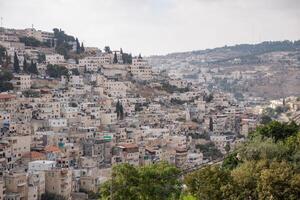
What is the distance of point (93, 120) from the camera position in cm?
3866

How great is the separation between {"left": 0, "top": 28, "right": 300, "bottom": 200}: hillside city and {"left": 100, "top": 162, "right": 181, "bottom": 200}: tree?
0.07 metres

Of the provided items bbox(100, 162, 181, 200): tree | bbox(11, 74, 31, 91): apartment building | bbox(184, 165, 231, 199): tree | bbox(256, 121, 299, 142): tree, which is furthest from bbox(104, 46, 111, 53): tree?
bbox(184, 165, 231, 199): tree

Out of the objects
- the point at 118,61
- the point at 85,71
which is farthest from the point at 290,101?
the point at 85,71

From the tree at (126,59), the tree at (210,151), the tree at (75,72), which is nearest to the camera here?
the tree at (210,151)

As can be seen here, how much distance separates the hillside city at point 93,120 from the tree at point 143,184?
0.22 ft

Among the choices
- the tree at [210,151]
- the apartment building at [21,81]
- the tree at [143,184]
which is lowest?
the tree at [210,151]

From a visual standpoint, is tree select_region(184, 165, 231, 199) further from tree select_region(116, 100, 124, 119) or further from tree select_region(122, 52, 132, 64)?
tree select_region(122, 52, 132, 64)

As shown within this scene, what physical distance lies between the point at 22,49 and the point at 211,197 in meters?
39.0

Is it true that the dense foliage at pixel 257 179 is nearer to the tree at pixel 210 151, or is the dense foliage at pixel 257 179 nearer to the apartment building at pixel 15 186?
the apartment building at pixel 15 186

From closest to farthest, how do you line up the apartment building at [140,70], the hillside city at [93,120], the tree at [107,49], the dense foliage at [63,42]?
the hillside city at [93,120] < the dense foliage at [63,42] < the apartment building at [140,70] < the tree at [107,49]

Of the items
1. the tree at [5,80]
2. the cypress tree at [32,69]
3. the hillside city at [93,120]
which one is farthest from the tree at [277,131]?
the cypress tree at [32,69]

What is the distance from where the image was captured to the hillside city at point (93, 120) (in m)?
26.2

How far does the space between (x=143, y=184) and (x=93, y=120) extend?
2216 centimetres

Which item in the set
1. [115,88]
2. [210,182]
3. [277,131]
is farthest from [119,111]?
[210,182]
